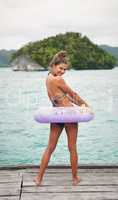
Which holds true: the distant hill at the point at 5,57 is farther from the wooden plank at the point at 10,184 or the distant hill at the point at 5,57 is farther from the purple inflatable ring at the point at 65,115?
the purple inflatable ring at the point at 65,115

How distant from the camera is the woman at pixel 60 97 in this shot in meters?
3.62

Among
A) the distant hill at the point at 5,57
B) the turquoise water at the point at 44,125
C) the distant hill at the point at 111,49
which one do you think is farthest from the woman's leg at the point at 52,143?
the distant hill at the point at 111,49

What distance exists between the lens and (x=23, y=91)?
34.6 ft

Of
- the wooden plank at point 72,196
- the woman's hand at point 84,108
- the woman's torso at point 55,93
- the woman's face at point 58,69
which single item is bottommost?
the wooden plank at point 72,196

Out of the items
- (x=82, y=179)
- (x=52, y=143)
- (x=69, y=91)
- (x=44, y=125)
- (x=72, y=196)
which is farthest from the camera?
(x=44, y=125)

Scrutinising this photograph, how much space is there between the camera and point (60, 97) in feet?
12.0

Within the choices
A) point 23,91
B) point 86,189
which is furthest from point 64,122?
point 23,91

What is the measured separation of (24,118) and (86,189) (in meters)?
7.22

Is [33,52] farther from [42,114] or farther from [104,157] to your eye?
[42,114]

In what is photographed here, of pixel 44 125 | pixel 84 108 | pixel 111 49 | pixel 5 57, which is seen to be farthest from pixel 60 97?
pixel 44 125

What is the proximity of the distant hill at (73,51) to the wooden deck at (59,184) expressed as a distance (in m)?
3.83

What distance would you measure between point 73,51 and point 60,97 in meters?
4.34

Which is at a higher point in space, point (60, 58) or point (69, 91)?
point (60, 58)

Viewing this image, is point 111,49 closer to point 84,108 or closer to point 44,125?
point 44,125
